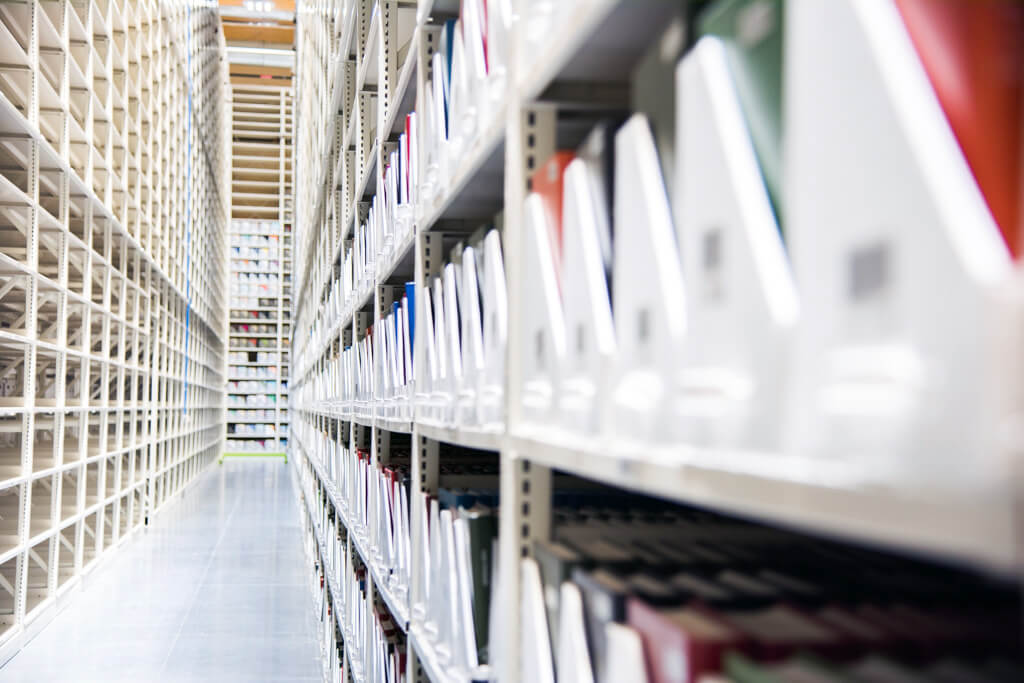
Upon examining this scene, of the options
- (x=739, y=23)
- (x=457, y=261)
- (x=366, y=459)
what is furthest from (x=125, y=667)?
(x=739, y=23)

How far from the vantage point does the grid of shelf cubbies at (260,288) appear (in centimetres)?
1922

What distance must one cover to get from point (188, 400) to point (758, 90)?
13251 millimetres

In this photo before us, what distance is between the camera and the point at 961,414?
379mm

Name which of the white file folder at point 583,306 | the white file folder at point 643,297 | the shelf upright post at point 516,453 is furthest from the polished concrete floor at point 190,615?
the white file folder at point 643,297

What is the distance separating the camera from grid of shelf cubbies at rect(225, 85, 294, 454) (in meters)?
19.2

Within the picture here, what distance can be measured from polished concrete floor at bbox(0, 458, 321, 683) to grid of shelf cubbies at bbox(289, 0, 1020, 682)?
1286mm

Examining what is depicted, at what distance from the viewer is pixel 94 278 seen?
26.2ft

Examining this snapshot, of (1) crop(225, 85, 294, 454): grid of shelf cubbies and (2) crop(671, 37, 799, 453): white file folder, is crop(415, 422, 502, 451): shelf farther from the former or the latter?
(1) crop(225, 85, 294, 454): grid of shelf cubbies

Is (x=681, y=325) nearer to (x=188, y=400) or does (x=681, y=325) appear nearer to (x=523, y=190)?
(x=523, y=190)

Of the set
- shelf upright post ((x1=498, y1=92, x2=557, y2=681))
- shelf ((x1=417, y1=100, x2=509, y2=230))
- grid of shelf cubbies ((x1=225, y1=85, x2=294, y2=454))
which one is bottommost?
shelf upright post ((x1=498, y1=92, x2=557, y2=681))

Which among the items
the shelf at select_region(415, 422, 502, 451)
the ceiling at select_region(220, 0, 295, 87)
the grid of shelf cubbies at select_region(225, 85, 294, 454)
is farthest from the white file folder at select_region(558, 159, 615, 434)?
the ceiling at select_region(220, 0, 295, 87)

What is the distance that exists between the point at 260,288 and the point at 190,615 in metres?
14.1

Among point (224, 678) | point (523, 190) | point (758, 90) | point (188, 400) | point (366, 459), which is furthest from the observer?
point (188, 400)

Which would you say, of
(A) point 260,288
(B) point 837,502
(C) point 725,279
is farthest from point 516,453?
(A) point 260,288
